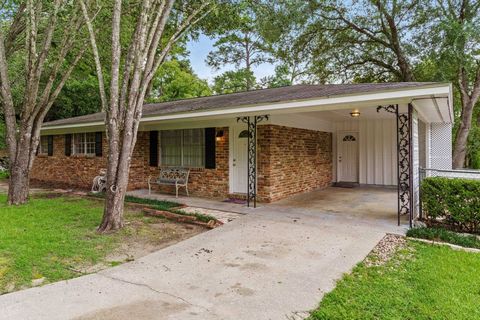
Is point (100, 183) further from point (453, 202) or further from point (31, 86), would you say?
point (453, 202)

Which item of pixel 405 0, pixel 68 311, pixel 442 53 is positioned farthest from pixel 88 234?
pixel 405 0

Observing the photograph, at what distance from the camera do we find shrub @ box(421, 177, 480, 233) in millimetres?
5070

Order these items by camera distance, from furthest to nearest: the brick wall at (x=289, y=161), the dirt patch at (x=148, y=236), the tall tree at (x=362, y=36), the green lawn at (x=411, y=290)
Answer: the tall tree at (x=362, y=36), the brick wall at (x=289, y=161), the dirt patch at (x=148, y=236), the green lawn at (x=411, y=290)

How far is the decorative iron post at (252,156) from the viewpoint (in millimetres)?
7590

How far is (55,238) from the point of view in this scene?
503 cm

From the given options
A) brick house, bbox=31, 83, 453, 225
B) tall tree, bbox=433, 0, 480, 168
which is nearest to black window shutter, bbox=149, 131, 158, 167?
brick house, bbox=31, 83, 453, 225

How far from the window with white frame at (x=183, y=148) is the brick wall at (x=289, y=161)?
2015mm

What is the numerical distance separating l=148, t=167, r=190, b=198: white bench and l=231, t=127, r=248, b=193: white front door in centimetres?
149

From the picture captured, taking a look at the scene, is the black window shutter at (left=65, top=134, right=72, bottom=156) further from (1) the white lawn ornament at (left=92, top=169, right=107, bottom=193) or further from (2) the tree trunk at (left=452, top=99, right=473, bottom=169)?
(2) the tree trunk at (left=452, top=99, right=473, bottom=169)

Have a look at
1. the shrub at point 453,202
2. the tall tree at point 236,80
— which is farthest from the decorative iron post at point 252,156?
the tall tree at point 236,80

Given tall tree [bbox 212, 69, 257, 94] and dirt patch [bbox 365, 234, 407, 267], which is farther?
tall tree [bbox 212, 69, 257, 94]

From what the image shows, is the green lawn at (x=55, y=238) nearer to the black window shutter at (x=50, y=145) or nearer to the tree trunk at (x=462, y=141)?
the black window shutter at (x=50, y=145)

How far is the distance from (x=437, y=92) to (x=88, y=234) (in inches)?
235

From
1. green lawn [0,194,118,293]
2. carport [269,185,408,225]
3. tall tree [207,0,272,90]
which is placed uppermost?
tall tree [207,0,272,90]
